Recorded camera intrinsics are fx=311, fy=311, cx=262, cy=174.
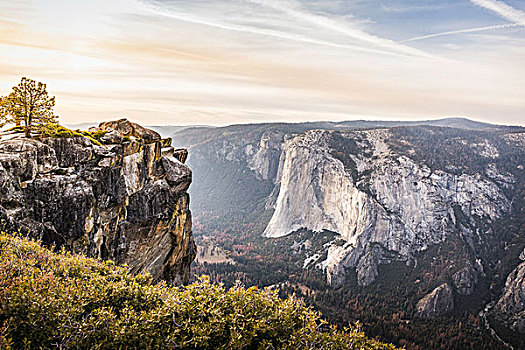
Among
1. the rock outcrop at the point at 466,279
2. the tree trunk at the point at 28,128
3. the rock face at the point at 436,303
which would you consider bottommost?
the rock face at the point at 436,303

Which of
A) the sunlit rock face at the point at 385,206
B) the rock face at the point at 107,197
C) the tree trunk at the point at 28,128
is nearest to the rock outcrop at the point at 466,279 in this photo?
the sunlit rock face at the point at 385,206

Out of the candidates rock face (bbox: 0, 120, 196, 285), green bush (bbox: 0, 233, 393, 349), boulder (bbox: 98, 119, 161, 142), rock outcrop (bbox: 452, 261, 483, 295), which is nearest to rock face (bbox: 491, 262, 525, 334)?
rock outcrop (bbox: 452, 261, 483, 295)

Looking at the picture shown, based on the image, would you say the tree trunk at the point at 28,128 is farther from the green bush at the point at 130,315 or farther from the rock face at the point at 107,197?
the green bush at the point at 130,315

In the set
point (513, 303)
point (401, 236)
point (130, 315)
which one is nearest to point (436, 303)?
point (513, 303)

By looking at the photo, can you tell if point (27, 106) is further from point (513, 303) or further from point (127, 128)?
point (513, 303)

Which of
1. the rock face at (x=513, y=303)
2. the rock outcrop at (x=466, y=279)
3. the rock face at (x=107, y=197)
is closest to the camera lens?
the rock face at (x=107, y=197)

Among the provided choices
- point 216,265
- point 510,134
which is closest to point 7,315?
point 216,265

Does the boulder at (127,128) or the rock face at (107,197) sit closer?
the rock face at (107,197)

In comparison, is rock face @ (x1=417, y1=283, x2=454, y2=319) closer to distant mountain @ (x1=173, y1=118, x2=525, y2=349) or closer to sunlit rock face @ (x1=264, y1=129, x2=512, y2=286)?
distant mountain @ (x1=173, y1=118, x2=525, y2=349)

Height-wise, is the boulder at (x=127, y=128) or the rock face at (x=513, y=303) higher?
the boulder at (x=127, y=128)
